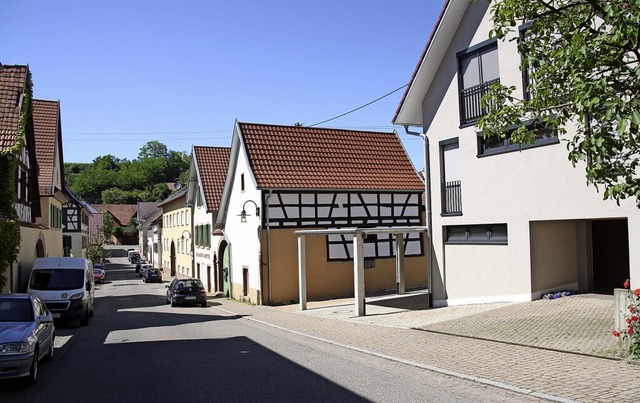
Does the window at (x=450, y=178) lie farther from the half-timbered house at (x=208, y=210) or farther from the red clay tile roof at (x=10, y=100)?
the half-timbered house at (x=208, y=210)

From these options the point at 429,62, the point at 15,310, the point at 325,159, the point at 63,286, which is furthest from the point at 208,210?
the point at 15,310

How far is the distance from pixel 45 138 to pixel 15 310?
21.3 m

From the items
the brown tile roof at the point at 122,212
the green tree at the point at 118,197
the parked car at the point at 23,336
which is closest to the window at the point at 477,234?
the parked car at the point at 23,336

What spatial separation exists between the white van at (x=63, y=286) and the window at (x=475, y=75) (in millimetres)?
13655

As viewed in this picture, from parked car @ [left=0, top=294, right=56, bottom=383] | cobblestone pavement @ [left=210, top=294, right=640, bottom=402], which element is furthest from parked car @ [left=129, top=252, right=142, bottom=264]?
parked car @ [left=0, top=294, right=56, bottom=383]

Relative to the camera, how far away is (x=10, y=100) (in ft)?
68.1

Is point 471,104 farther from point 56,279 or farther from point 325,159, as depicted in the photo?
point 56,279

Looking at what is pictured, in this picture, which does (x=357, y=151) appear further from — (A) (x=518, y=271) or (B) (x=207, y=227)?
(A) (x=518, y=271)

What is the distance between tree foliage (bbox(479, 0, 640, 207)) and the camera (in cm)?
663

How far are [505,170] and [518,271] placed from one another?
9.16ft

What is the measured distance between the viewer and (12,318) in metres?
10.2

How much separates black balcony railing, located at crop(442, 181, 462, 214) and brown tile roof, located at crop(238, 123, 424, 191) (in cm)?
878

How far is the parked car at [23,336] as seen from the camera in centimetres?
868

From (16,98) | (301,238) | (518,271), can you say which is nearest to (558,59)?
(518,271)
